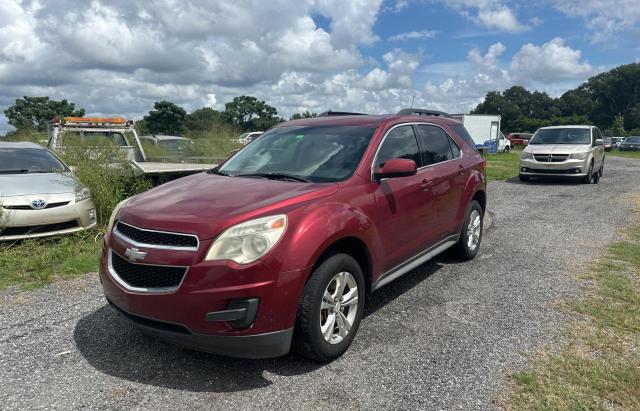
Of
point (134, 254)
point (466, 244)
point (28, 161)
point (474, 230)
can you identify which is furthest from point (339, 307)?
point (28, 161)

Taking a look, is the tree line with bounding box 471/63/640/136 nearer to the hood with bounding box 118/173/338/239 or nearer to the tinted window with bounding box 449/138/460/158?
the tinted window with bounding box 449/138/460/158

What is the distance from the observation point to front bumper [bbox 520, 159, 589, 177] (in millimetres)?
13742

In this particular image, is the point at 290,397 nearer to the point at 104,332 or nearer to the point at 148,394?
the point at 148,394

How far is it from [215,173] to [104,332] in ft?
5.46

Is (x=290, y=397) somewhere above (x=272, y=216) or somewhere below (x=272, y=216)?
below

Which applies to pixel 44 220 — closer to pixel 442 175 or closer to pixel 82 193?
pixel 82 193

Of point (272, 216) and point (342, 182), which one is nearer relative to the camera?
point (272, 216)

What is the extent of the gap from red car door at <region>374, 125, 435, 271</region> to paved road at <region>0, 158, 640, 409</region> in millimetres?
605

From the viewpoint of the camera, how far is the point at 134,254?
304cm

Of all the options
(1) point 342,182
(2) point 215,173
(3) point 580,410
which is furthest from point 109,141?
(3) point 580,410

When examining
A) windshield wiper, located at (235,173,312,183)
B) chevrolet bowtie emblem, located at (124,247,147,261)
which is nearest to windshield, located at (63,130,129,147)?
windshield wiper, located at (235,173,312,183)

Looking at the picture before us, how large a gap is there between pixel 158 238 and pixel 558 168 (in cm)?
1375

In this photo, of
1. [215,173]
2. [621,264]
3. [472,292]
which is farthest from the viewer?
[621,264]

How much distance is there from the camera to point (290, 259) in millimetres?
2908
